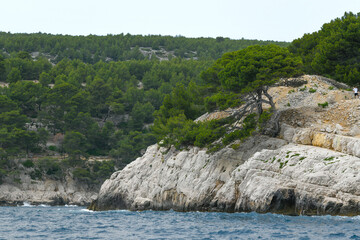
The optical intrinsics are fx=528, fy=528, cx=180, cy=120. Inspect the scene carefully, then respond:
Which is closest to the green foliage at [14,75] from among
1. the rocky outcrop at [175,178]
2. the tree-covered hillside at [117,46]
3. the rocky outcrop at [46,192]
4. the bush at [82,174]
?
the rocky outcrop at [46,192]

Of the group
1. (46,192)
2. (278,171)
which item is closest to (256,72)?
(278,171)

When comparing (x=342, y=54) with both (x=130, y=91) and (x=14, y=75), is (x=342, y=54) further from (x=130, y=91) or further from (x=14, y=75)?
(x=14, y=75)

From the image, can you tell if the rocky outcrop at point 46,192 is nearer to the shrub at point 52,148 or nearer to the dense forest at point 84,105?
the dense forest at point 84,105

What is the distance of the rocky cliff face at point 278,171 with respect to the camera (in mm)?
36531

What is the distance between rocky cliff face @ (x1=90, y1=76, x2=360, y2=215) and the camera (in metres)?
36.5

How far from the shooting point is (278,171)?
4056cm

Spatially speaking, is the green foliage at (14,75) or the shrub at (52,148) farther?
the green foliage at (14,75)

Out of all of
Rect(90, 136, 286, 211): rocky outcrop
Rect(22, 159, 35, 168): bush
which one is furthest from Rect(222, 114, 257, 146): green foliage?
Rect(22, 159, 35, 168): bush

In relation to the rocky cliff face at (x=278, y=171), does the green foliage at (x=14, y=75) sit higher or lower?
higher

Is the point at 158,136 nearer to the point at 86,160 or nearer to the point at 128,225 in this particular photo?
the point at 128,225

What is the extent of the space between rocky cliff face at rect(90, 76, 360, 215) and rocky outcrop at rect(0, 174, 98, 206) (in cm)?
2881

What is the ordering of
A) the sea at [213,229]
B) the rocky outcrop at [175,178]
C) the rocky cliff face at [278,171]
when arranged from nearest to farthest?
the sea at [213,229] < the rocky cliff face at [278,171] < the rocky outcrop at [175,178]

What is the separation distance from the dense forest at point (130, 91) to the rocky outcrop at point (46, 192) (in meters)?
2.78

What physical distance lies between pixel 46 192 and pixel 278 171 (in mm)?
57224
